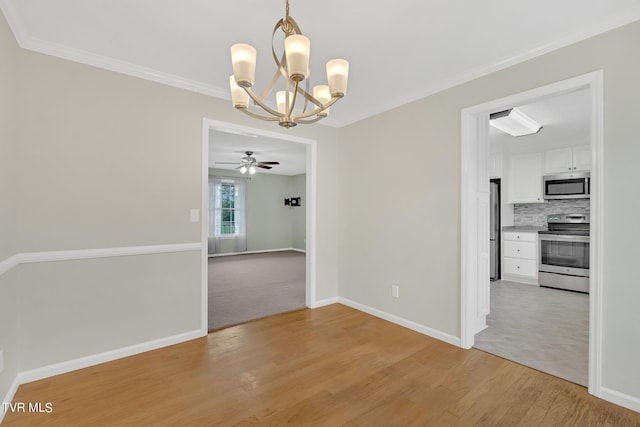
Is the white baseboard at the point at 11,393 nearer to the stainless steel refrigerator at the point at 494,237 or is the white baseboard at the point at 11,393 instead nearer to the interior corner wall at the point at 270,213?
the stainless steel refrigerator at the point at 494,237

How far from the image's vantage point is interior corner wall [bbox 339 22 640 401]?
6.14 ft

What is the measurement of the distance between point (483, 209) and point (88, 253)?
3692 mm

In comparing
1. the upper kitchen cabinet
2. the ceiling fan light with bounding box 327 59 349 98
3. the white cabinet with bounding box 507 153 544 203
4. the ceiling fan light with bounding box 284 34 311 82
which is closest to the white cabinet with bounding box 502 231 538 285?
the white cabinet with bounding box 507 153 544 203

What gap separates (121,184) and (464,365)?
330 centimetres

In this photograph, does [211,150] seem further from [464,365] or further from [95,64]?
[464,365]

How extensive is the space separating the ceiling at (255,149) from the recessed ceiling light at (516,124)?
2.80 meters

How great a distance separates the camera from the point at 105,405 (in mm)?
1897

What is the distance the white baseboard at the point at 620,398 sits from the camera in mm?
1836

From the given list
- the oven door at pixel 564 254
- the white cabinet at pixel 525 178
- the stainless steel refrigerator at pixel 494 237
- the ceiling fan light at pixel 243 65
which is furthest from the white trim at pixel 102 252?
the white cabinet at pixel 525 178

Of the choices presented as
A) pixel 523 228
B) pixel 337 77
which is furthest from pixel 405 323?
pixel 523 228

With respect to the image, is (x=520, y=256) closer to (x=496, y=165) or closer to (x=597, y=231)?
(x=496, y=165)

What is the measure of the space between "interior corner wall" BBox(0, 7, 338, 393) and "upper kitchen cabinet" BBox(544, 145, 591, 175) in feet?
18.3

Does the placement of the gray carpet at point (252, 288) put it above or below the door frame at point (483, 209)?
below

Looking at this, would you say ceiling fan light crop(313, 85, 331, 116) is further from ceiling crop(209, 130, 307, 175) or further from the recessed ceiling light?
ceiling crop(209, 130, 307, 175)
